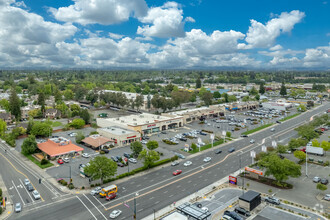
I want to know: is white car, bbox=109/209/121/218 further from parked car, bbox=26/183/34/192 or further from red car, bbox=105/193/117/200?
parked car, bbox=26/183/34/192

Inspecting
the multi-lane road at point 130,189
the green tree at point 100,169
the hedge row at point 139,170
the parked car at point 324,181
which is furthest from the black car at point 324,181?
the green tree at point 100,169

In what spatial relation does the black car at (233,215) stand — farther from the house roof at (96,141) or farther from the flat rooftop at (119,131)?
the flat rooftop at (119,131)

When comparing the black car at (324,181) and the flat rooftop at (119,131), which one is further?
the flat rooftop at (119,131)

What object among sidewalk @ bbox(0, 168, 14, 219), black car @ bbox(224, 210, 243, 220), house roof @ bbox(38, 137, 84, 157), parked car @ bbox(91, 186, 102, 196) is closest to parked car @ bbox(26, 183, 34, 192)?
sidewalk @ bbox(0, 168, 14, 219)

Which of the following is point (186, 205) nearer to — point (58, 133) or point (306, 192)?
point (306, 192)

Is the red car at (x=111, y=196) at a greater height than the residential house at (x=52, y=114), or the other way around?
the residential house at (x=52, y=114)

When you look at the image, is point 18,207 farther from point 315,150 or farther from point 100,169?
point 315,150
